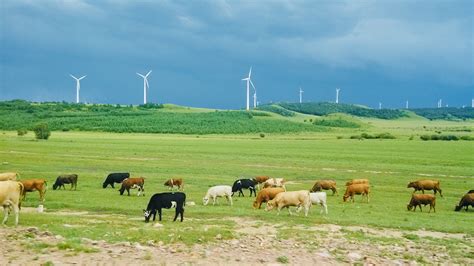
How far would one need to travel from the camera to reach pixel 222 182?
41.3 metres

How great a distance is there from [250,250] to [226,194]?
12.3m

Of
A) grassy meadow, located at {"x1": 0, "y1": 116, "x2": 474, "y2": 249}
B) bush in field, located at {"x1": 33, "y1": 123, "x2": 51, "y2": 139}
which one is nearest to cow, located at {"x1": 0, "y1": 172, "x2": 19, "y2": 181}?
grassy meadow, located at {"x1": 0, "y1": 116, "x2": 474, "y2": 249}

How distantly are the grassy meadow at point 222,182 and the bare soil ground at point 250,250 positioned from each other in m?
0.77

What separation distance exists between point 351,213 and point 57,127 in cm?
12124

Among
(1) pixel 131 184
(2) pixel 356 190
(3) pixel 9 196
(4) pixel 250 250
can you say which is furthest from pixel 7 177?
(2) pixel 356 190

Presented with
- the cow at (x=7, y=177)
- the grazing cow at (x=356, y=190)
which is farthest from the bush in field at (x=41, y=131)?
the grazing cow at (x=356, y=190)

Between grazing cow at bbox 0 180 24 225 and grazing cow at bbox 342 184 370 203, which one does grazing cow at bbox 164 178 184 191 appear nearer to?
grazing cow at bbox 342 184 370 203

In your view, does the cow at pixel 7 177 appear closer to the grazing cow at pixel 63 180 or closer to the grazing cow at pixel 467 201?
the grazing cow at pixel 63 180

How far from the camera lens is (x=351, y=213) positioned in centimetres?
2789

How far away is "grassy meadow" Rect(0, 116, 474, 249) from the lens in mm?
21938

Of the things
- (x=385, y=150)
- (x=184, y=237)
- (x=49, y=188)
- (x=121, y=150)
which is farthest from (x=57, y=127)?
(x=184, y=237)

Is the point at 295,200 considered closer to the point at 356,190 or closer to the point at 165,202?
the point at 165,202

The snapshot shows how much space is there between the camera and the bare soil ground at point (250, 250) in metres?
16.5

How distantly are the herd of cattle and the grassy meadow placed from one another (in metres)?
0.56
